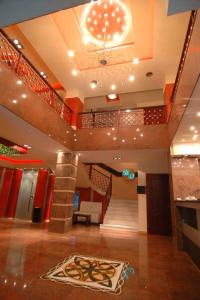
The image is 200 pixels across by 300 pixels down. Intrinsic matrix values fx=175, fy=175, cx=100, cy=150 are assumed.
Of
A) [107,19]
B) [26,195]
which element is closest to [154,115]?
[107,19]

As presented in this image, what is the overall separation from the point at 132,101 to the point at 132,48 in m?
3.20

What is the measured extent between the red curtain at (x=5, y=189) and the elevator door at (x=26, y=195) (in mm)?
752

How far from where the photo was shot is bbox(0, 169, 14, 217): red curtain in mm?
10195

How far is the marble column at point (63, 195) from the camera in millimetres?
6242

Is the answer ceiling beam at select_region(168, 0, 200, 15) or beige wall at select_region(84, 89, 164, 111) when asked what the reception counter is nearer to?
ceiling beam at select_region(168, 0, 200, 15)

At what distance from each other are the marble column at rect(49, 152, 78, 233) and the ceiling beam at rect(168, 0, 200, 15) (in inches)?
237

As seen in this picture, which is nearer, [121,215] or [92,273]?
[92,273]

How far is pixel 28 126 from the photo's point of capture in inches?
187

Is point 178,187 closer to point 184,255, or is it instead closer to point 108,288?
point 184,255

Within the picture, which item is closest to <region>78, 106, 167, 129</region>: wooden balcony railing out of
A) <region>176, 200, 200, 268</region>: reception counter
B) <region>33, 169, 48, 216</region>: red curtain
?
<region>176, 200, 200, 268</region>: reception counter

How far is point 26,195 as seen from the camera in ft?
33.8

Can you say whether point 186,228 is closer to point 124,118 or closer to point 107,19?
point 124,118

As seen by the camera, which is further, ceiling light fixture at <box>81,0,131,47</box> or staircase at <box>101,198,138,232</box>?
staircase at <box>101,198,138,232</box>

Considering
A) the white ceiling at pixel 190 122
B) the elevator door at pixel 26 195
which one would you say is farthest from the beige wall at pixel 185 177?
the elevator door at pixel 26 195
